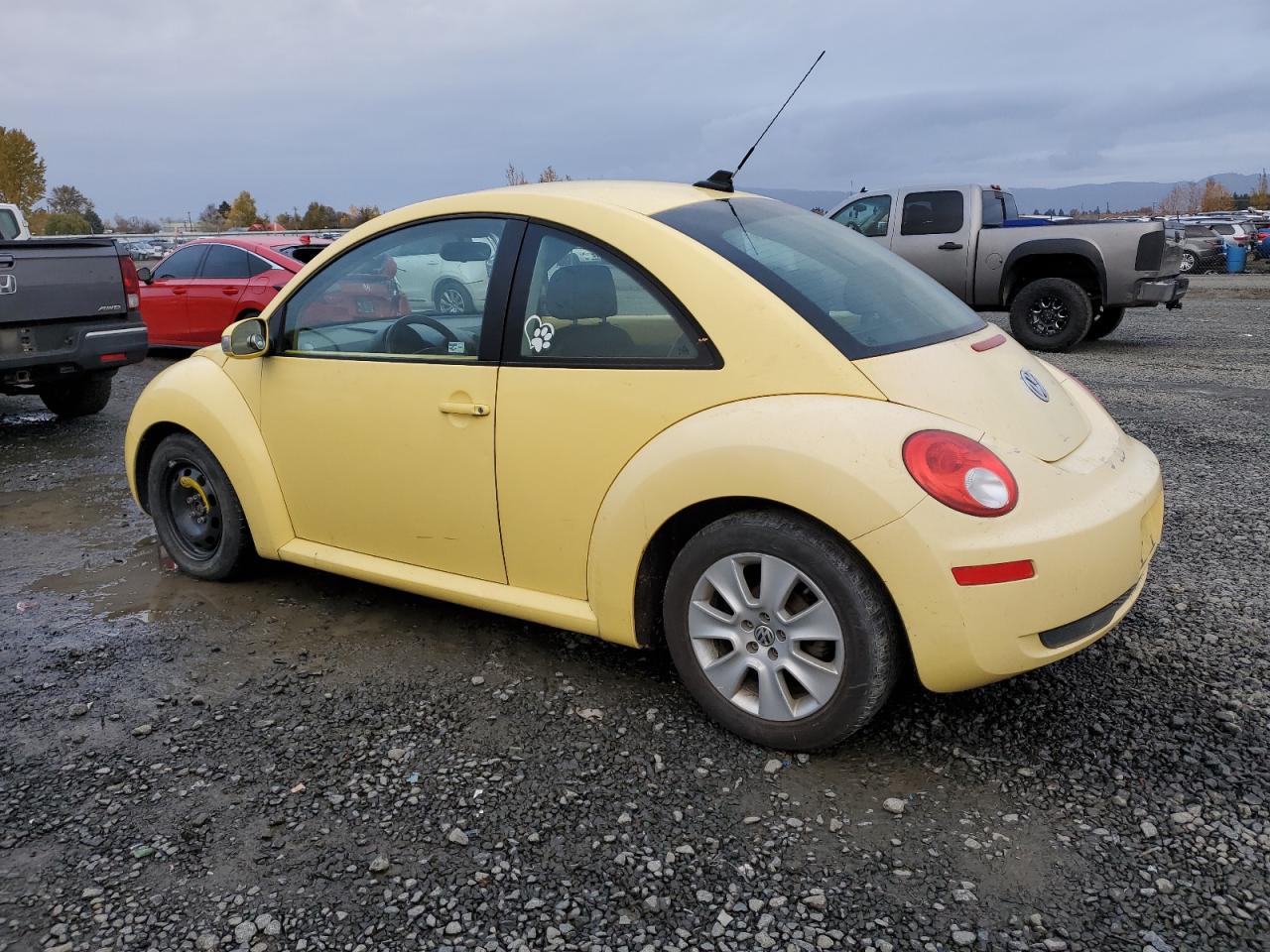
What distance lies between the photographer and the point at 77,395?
8.77m

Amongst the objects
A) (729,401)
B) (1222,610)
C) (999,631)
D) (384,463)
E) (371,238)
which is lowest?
(1222,610)

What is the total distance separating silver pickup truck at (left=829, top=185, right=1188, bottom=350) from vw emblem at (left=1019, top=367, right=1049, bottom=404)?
30.0 ft

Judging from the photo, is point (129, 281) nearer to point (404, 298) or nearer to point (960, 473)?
point (404, 298)

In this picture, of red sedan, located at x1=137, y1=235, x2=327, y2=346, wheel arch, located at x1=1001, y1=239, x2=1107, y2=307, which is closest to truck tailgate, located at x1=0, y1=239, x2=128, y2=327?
red sedan, located at x1=137, y1=235, x2=327, y2=346

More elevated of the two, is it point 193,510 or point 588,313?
point 588,313

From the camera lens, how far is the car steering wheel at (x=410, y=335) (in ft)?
11.6

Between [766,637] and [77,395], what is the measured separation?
26.0 ft

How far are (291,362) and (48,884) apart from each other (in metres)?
2.02

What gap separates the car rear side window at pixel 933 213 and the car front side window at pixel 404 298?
32.8 feet

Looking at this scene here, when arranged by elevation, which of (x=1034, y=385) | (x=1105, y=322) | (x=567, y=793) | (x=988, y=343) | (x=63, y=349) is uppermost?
(x=988, y=343)

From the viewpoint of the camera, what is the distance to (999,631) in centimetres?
264

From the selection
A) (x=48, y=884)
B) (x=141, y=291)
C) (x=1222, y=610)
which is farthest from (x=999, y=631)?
(x=141, y=291)

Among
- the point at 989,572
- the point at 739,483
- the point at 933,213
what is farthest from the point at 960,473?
the point at 933,213

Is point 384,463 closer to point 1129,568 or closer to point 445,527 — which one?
point 445,527
